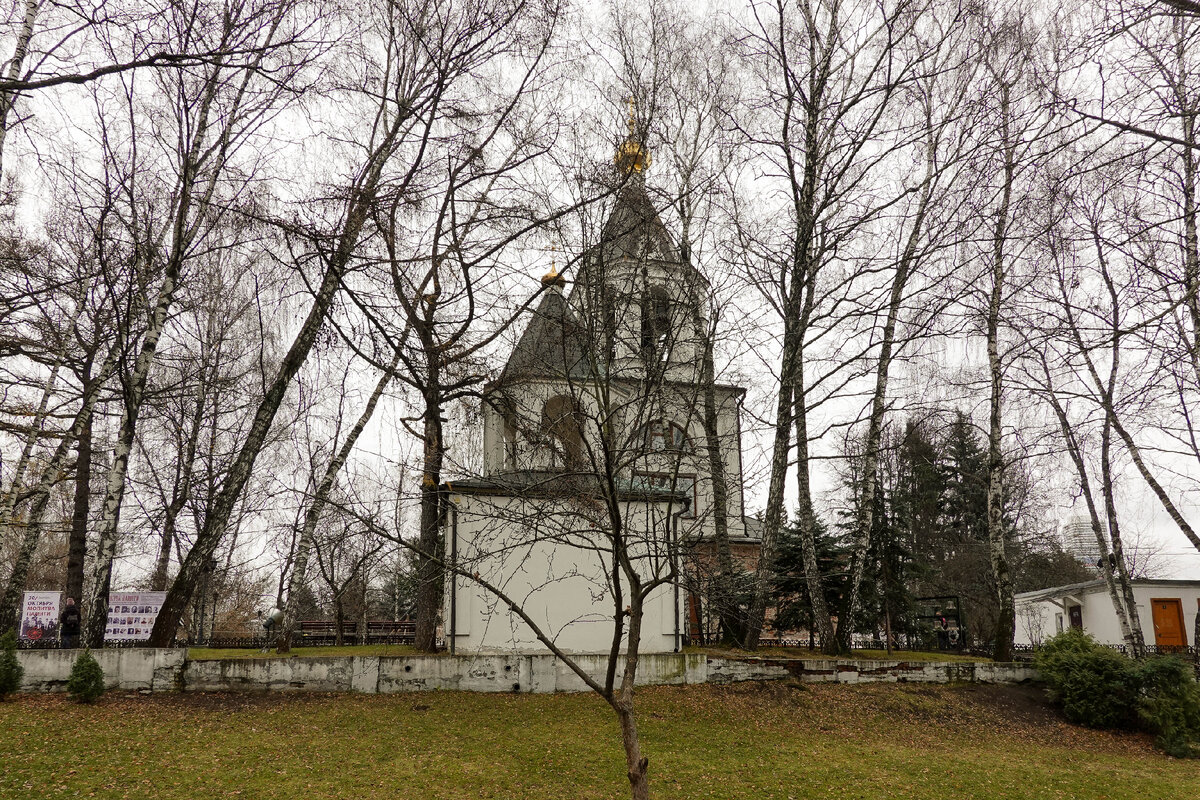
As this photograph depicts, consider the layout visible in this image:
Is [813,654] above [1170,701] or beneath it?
above

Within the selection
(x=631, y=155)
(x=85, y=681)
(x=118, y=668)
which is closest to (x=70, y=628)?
(x=118, y=668)

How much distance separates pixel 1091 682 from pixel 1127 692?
0.51m

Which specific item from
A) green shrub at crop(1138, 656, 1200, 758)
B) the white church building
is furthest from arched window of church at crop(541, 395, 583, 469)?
green shrub at crop(1138, 656, 1200, 758)

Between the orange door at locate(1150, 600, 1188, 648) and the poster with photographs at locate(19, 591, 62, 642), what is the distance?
30169mm

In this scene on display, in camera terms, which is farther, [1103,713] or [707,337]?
[1103,713]

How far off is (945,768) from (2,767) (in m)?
10.5

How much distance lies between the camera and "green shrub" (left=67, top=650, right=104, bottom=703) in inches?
385

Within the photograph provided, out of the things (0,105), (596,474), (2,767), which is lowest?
(2,767)

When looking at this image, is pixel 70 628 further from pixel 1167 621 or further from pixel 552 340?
pixel 1167 621

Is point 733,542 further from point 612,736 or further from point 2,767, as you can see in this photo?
point 2,767

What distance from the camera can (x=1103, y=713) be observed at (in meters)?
12.5

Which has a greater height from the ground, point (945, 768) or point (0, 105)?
point (0, 105)

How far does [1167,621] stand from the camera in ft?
78.3

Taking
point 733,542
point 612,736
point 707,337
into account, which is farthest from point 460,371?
point 733,542
